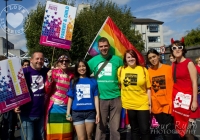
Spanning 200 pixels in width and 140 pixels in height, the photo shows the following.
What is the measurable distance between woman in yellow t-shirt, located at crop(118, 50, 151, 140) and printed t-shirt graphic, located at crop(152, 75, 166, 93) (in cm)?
11

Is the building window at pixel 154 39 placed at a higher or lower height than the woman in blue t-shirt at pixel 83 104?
higher

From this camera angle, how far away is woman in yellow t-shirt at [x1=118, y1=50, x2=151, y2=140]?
14.2 ft

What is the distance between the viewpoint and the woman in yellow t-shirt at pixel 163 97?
432cm

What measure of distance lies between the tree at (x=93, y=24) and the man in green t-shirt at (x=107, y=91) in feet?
68.8

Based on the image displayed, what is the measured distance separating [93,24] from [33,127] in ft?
77.6

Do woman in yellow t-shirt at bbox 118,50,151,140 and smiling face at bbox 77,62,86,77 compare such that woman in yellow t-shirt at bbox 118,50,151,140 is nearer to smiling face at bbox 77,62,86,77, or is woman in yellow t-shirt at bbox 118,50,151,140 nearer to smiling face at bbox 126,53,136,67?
smiling face at bbox 126,53,136,67

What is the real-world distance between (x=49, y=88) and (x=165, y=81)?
195 cm

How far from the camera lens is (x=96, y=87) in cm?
444

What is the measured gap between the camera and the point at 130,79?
4.36 m

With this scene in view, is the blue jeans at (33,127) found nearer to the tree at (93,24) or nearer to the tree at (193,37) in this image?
the tree at (93,24)

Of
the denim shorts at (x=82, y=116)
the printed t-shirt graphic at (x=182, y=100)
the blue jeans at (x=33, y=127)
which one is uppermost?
the printed t-shirt graphic at (x=182, y=100)

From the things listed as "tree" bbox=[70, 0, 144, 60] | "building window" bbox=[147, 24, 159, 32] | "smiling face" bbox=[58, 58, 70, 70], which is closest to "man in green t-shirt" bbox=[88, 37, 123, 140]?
"smiling face" bbox=[58, 58, 70, 70]

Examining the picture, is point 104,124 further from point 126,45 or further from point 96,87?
point 126,45

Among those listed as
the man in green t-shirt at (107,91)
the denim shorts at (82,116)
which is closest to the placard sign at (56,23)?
the man in green t-shirt at (107,91)
